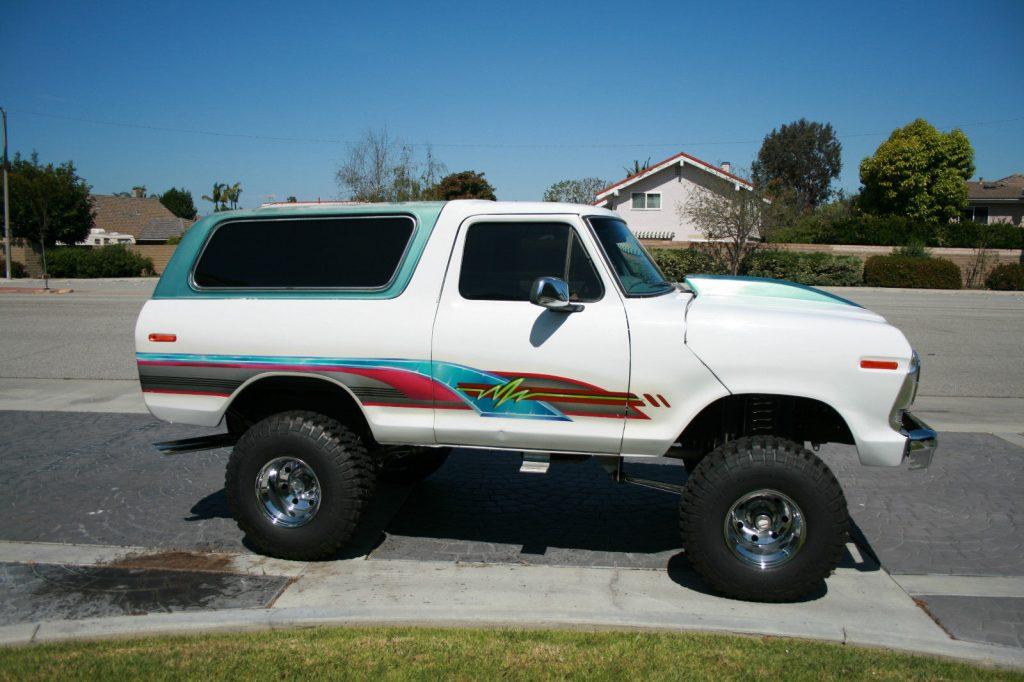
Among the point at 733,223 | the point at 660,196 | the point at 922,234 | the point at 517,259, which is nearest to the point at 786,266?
the point at 733,223

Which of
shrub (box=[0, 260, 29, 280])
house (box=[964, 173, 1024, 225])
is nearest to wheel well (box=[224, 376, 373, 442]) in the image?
shrub (box=[0, 260, 29, 280])

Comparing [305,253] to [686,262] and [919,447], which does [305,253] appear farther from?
[686,262]

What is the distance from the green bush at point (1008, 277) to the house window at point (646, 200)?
17094 mm

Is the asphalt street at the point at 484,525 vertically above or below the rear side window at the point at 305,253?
below

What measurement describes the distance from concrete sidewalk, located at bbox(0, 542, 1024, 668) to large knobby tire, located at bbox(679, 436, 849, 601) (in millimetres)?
175

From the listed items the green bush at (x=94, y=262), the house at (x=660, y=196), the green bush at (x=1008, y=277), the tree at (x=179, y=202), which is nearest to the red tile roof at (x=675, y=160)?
the house at (x=660, y=196)

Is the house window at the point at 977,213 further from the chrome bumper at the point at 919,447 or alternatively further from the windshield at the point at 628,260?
the chrome bumper at the point at 919,447

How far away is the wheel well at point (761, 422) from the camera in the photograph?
4723mm

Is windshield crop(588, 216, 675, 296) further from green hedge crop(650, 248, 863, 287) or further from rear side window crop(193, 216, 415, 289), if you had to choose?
green hedge crop(650, 248, 863, 287)

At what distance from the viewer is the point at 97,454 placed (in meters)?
7.41

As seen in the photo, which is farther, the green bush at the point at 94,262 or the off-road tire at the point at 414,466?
the green bush at the point at 94,262

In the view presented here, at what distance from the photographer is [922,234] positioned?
128 ft

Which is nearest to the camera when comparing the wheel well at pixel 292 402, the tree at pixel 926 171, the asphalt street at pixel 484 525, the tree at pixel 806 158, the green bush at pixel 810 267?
the asphalt street at pixel 484 525

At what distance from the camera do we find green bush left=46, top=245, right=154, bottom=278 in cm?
4194
